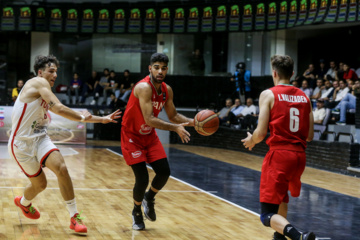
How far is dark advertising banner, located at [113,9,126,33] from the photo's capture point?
20.3 metres

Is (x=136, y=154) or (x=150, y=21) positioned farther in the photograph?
(x=150, y=21)

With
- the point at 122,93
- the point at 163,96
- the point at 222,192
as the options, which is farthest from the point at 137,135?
the point at 122,93

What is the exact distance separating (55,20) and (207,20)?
5.58m

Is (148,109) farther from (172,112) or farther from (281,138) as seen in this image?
(281,138)

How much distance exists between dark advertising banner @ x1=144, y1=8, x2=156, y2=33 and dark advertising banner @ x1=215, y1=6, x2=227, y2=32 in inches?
93.2

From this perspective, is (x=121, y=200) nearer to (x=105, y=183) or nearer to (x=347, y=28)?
(x=105, y=183)

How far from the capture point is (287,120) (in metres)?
4.63

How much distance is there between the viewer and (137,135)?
599 cm

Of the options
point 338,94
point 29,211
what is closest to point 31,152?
point 29,211

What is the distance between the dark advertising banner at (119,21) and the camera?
20.3m

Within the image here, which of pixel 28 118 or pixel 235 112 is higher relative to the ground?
pixel 28 118

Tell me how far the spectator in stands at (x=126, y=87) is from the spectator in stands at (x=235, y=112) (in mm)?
3891

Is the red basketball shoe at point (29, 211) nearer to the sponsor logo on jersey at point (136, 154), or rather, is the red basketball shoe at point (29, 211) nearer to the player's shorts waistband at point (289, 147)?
the sponsor logo on jersey at point (136, 154)

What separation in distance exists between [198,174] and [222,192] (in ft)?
7.37
